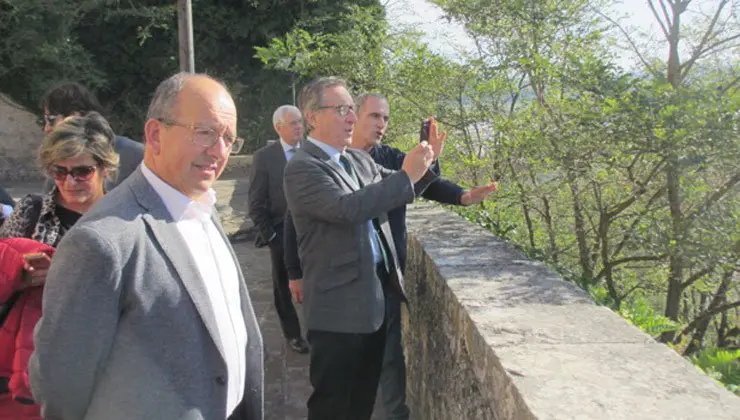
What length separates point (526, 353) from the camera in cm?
188

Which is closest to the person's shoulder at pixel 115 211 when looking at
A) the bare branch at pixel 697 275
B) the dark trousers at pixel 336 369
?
the dark trousers at pixel 336 369

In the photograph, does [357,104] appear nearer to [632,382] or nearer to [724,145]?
[724,145]

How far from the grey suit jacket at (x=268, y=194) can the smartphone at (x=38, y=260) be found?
290 centimetres

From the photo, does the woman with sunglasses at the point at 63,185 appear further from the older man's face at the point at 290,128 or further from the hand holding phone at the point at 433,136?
the older man's face at the point at 290,128

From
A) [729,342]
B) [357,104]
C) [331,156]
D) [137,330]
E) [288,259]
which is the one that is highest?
[357,104]

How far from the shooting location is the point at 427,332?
3398mm

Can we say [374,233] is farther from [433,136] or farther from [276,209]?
[276,209]

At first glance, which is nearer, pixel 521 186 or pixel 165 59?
pixel 521 186

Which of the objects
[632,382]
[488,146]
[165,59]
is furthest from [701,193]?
[165,59]

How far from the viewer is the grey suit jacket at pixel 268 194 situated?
5000 mm

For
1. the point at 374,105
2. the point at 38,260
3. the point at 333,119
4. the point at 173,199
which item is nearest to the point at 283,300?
the point at 374,105

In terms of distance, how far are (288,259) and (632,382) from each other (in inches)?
98.7

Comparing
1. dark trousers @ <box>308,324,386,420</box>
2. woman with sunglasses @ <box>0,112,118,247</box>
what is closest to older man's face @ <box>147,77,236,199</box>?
woman with sunglasses @ <box>0,112,118,247</box>

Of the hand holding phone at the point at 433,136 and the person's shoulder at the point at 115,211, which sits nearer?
the person's shoulder at the point at 115,211
